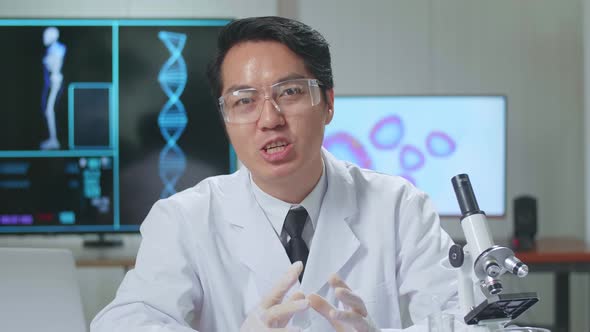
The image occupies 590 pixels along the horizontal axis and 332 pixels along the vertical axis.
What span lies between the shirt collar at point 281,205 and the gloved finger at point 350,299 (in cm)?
44

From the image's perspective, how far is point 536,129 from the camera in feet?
14.9

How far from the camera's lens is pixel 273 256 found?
5.74 feet

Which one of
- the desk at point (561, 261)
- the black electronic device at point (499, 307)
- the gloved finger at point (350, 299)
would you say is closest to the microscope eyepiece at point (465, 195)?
the black electronic device at point (499, 307)

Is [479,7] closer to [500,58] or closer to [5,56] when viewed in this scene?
[500,58]

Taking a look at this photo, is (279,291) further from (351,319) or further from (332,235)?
(332,235)

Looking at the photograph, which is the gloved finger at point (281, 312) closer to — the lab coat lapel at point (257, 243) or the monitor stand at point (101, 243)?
the lab coat lapel at point (257, 243)

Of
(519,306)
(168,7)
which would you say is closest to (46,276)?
(519,306)

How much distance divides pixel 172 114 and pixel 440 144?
4.49ft

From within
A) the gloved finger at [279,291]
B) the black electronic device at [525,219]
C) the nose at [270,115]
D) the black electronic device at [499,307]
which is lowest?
the black electronic device at [525,219]

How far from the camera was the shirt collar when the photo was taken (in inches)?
71.6

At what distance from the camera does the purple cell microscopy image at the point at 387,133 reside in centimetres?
401

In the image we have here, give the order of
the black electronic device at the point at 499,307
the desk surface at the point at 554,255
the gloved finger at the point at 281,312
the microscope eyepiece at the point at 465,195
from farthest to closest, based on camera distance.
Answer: the desk surface at the point at 554,255
the gloved finger at the point at 281,312
the microscope eyepiece at the point at 465,195
the black electronic device at the point at 499,307

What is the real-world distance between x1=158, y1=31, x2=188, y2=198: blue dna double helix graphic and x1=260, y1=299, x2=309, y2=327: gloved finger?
2753mm

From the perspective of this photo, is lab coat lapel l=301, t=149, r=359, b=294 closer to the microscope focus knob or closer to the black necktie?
the black necktie
